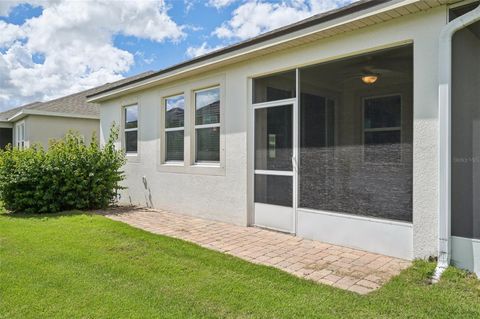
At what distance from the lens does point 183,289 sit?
3410 millimetres

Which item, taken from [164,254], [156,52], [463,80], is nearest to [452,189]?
[463,80]

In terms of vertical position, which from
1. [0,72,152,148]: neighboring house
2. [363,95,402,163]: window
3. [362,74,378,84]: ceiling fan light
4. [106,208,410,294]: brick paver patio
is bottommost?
[106,208,410,294]: brick paver patio

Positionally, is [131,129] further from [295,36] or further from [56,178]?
[295,36]

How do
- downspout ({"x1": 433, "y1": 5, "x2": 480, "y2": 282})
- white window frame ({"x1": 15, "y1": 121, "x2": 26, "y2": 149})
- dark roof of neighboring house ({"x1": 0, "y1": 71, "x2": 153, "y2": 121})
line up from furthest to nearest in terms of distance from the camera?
white window frame ({"x1": 15, "y1": 121, "x2": 26, "y2": 149}) < dark roof of neighboring house ({"x1": 0, "y1": 71, "x2": 153, "y2": 121}) < downspout ({"x1": 433, "y1": 5, "x2": 480, "y2": 282})

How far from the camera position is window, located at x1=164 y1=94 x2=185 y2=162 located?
26.5ft

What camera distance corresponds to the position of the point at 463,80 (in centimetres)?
384

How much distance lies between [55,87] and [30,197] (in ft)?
97.8

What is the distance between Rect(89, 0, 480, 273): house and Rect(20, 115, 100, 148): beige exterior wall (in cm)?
989

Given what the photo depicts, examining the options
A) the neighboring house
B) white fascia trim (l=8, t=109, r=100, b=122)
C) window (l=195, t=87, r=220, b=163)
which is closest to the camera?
window (l=195, t=87, r=220, b=163)

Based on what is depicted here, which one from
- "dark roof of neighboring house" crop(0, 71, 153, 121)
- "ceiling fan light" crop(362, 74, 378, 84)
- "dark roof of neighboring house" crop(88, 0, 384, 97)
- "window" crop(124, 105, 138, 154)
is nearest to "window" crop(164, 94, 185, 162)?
"dark roof of neighboring house" crop(88, 0, 384, 97)

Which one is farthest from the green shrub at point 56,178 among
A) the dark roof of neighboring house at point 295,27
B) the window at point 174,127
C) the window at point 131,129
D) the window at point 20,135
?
the window at point 20,135

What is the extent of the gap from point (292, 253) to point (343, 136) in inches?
73.9

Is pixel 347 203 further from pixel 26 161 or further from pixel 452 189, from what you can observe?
pixel 26 161

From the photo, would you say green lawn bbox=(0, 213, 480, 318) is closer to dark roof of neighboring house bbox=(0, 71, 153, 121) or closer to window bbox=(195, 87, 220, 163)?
window bbox=(195, 87, 220, 163)
